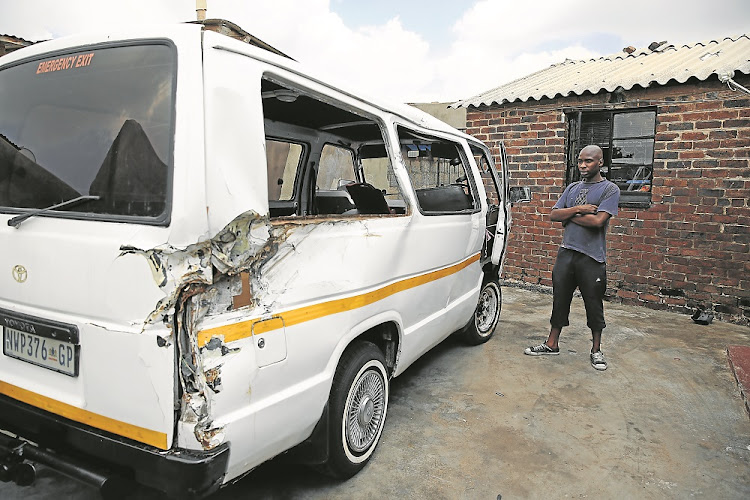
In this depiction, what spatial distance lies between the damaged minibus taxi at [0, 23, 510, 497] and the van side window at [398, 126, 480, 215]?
3.54 ft

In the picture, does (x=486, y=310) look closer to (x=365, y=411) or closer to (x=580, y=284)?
(x=580, y=284)

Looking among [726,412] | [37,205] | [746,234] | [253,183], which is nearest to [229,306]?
[253,183]

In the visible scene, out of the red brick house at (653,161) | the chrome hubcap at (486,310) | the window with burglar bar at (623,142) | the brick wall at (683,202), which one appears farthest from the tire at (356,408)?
the window with burglar bar at (623,142)

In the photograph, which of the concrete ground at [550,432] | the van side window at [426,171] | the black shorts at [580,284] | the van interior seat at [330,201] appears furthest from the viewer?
the van interior seat at [330,201]

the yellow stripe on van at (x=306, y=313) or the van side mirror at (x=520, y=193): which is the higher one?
the van side mirror at (x=520, y=193)

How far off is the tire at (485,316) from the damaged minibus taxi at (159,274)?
8.42 feet

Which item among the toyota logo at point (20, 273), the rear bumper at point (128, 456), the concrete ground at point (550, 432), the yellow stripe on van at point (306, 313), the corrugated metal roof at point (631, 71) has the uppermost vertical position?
the corrugated metal roof at point (631, 71)

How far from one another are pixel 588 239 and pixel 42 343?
3747 mm

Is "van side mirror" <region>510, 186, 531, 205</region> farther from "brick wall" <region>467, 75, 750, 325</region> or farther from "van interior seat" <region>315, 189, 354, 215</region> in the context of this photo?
"brick wall" <region>467, 75, 750, 325</region>

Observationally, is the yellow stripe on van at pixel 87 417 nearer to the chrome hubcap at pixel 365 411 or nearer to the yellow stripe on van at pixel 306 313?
the yellow stripe on van at pixel 306 313

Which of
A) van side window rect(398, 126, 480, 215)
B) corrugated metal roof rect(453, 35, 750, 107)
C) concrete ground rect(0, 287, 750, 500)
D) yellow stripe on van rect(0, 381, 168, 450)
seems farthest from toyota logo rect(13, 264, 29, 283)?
corrugated metal roof rect(453, 35, 750, 107)

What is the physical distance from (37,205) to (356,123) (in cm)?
242

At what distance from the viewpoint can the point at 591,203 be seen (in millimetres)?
4098

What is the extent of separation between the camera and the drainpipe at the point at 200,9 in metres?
4.86
